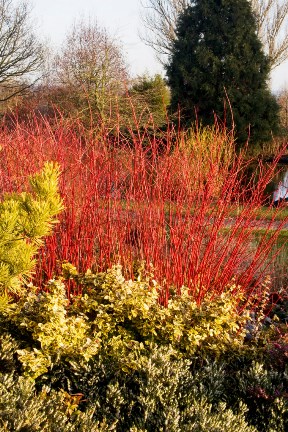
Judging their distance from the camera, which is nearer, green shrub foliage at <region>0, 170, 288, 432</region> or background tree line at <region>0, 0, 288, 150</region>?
green shrub foliage at <region>0, 170, 288, 432</region>

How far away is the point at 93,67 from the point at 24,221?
1348 cm

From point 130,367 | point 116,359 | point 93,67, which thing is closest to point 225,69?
point 93,67

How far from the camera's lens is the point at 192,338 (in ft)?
9.87

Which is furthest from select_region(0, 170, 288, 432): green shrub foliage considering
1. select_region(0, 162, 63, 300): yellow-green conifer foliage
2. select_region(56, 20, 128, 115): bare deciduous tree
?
select_region(56, 20, 128, 115): bare deciduous tree

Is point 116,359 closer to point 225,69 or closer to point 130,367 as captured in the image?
point 130,367

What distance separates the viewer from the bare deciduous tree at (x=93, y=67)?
48.0 feet

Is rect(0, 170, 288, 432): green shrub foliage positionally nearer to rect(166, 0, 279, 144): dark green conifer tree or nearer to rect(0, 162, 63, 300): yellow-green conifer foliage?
rect(0, 162, 63, 300): yellow-green conifer foliage

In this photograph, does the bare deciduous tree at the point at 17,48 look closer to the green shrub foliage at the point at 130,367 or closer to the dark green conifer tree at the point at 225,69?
the dark green conifer tree at the point at 225,69

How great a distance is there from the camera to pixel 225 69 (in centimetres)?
1669

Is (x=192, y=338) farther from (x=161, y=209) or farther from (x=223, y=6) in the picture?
(x=223, y=6)

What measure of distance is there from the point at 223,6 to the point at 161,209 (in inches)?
588

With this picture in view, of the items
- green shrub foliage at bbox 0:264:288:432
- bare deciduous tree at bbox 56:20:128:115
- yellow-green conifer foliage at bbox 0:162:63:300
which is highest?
bare deciduous tree at bbox 56:20:128:115

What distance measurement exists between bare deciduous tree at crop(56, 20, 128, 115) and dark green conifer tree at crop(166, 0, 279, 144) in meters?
2.20

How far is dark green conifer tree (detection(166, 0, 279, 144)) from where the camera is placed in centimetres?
1639
